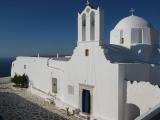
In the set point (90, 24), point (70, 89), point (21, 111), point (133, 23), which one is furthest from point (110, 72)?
point (21, 111)

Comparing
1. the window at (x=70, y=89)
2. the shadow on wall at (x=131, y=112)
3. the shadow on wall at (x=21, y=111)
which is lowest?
the shadow on wall at (x=21, y=111)

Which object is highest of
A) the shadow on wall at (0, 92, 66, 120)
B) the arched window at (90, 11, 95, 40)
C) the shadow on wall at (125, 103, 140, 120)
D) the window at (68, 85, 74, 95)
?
the arched window at (90, 11, 95, 40)

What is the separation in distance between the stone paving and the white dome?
24.2 feet

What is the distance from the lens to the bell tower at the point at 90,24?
1436 cm

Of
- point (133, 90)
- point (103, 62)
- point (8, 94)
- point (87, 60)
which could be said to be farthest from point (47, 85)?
point (133, 90)

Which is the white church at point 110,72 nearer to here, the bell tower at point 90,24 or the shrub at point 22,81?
the bell tower at point 90,24

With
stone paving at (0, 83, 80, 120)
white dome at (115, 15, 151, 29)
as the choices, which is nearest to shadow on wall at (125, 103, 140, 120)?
stone paving at (0, 83, 80, 120)

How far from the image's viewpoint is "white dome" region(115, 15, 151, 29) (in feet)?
58.2

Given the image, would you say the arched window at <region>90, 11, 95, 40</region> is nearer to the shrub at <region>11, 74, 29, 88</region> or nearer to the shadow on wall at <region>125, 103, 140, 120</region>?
the shadow on wall at <region>125, 103, 140, 120</region>

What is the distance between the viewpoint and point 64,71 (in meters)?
17.8

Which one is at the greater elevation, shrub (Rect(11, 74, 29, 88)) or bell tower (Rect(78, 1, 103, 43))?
bell tower (Rect(78, 1, 103, 43))

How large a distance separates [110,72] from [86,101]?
10.0 ft

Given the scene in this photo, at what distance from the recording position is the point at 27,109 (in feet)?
54.7

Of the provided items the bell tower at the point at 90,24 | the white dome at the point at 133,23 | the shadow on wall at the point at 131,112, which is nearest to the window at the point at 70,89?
the bell tower at the point at 90,24
